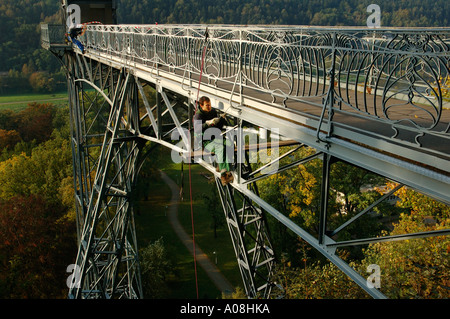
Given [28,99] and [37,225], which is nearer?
[37,225]

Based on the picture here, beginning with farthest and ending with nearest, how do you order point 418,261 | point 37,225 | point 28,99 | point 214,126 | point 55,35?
point 28,99
point 37,225
point 55,35
point 418,261
point 214,126

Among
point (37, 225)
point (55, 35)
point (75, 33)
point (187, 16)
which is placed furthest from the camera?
point (187, 16)

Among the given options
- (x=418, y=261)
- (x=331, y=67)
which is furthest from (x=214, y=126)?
(x=418, y=261)

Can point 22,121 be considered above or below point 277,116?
below

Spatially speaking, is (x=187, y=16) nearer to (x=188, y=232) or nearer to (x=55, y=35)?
(x=188, y=232)

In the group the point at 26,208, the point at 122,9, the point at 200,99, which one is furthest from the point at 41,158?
the point at 122,9

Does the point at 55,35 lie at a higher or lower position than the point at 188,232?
higher
